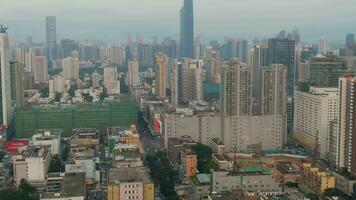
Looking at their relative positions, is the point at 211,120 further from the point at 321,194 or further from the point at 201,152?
the point at 321,194

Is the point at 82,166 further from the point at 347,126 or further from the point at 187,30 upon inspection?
the point at 187,30

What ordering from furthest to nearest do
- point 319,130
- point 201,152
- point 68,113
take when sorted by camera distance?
point 68,113 → point 319,130 → point 201,152

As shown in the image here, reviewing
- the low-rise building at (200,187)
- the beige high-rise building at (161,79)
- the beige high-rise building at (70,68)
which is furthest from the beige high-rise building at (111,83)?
the low-rise building at (200,187)

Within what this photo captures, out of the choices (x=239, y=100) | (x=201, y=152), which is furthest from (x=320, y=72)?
(x=201, y=152)

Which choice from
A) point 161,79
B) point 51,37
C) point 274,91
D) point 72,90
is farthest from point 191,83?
point 51,37

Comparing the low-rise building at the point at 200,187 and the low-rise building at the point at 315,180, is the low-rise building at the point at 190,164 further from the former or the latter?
the low-rise building at the point at 315,180

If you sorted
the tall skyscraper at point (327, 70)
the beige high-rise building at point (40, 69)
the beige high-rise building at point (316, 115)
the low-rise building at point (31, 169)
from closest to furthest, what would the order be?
the low-rise building at point (31, 169) < the beige high-rise building at point (316, 115) < the tall skyscraper at point (327, 70) < the beige high-rise building at point (40, 69)
